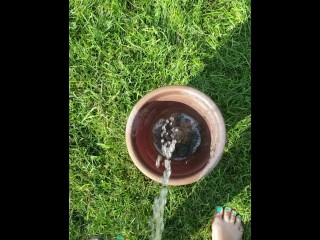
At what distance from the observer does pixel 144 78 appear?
249 centimetres

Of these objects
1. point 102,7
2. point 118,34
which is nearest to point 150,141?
point 118,34

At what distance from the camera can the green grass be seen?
2463 mm

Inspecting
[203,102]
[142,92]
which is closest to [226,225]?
[203,102]

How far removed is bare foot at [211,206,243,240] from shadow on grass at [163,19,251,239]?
0.13ft

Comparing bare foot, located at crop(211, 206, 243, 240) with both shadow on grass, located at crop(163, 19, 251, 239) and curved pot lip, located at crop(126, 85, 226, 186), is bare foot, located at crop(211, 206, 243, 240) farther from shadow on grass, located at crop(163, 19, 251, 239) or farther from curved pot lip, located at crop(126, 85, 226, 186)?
curved pot lip, located at crop(126, 85, 226, 186)

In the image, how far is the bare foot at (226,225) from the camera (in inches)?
95.7

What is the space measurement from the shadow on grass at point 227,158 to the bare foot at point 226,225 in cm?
4

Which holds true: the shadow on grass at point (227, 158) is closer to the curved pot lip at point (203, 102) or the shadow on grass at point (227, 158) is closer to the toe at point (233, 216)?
the toe at point (233, 216)

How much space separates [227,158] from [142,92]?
0.70 metres

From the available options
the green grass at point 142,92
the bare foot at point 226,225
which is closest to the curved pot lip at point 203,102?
the green grass at point 142,92

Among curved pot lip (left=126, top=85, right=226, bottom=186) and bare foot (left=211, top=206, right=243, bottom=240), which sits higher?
curved pot lip (left=126, top=85, right=226, bottom=186)

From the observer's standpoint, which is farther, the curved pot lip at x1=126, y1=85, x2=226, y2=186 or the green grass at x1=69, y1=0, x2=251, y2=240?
the green grass at x1=69, y1=0, x2=251, y2=240

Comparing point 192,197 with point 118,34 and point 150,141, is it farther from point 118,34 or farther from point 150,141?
point 118,34

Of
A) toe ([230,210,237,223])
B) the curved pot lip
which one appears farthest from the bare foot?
the curved pot lip
